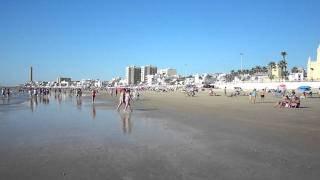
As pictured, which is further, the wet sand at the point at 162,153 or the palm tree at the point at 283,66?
the palm tree at the point at 283,66

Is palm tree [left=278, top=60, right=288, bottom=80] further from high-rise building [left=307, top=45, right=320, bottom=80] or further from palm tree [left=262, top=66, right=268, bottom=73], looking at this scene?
palm tree [left=262, top=66, right=268, bottom=73]

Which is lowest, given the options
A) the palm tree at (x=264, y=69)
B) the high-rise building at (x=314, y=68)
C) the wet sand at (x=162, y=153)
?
the wet sand at (x=162, y=153)

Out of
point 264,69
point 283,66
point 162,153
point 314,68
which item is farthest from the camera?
point 264,69

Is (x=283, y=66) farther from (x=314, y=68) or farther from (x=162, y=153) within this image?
(x=162, y=153)

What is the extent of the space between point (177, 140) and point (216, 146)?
148cm

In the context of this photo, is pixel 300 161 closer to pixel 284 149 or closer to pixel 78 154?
pixel 284 149

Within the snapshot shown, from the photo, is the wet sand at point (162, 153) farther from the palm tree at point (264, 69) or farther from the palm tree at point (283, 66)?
the palm tree at point (264, 69)

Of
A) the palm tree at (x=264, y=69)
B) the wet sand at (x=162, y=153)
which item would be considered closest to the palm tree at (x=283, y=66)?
the palm tree at (x=264, y=69)

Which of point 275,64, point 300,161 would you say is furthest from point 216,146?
point 275,64

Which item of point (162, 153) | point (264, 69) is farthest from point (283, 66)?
point (162, 153)

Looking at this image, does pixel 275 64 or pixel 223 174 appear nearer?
pixel 223 174

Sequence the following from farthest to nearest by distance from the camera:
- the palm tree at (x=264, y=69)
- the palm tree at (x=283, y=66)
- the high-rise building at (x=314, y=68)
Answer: the palm tree at (x=264, y=69)
the palm tree at (x=283, y=66)
the high-rise building at (x=314, y=68)

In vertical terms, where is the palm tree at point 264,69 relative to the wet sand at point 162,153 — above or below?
above

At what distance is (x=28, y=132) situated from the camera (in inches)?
535
